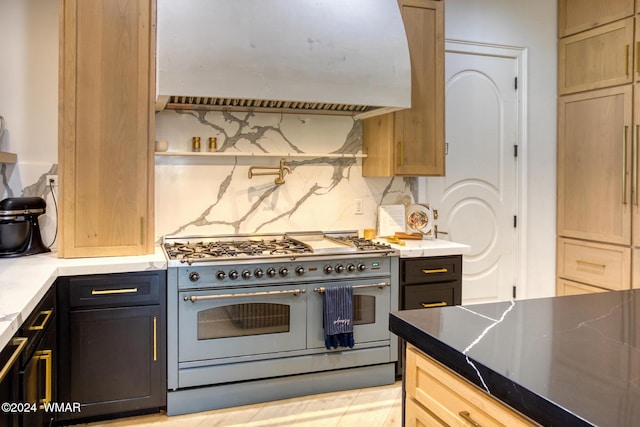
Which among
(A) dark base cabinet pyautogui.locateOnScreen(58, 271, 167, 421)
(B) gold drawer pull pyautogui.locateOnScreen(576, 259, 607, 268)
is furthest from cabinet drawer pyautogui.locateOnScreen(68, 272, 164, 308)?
(B) gold drawer pull pyautogui.locateOnScreen(576, 259, 607, 268)

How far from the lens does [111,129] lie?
9.25 feet

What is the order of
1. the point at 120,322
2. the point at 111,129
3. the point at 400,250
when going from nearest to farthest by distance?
the point at 120,322
the point at 111,129
the point at 400,250

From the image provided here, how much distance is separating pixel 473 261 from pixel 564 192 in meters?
0.96

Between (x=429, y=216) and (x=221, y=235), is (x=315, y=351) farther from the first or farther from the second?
(x=429, y=216)

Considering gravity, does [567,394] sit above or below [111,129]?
below

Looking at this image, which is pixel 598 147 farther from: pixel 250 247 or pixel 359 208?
pixel 250 247

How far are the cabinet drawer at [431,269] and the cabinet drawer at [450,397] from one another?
1.70 m

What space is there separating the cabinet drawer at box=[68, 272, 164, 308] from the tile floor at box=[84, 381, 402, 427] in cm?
64

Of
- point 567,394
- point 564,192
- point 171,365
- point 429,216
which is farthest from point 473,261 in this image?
point 567,394

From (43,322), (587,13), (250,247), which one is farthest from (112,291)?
(587,13)

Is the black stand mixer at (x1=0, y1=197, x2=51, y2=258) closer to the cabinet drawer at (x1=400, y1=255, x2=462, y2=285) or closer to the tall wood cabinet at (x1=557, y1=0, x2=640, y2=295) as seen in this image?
the cabinet drawer at (x1=400, y1=255, x2=462, y2=285)

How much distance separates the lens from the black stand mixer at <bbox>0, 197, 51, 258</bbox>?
2721mm

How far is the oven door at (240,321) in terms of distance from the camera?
2.74 meters

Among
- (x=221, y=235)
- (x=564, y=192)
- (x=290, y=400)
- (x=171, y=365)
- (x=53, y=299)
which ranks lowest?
(x=290, y=400)
